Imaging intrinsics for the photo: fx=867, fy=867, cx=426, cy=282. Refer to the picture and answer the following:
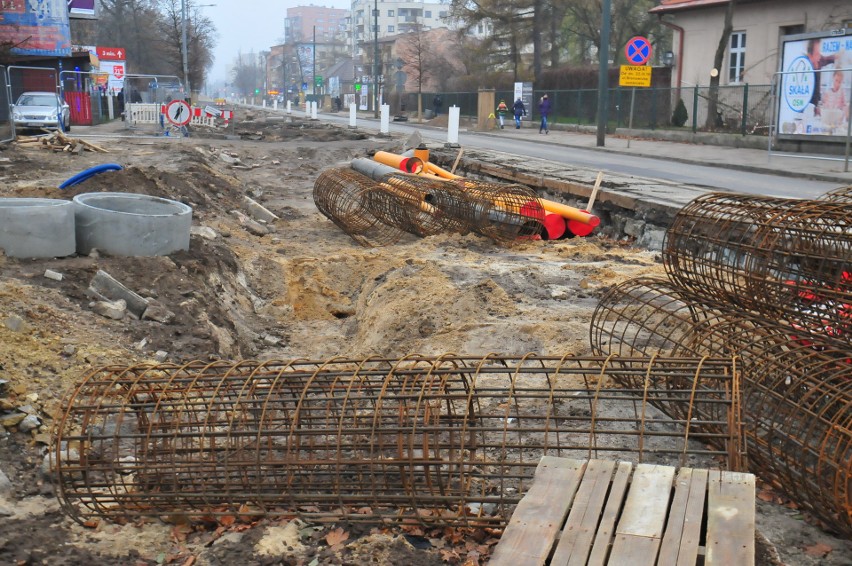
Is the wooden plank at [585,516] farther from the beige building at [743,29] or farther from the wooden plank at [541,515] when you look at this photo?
the beige building at [743,29]

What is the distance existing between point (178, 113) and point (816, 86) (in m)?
16.8

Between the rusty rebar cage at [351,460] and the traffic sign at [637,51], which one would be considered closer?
the rusty rebar cage at [351,460]

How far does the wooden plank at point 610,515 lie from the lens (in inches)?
114

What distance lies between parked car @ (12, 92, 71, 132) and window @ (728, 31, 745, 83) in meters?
23.0

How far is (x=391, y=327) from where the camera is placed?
25.7 ft

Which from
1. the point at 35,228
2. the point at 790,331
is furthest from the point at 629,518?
the point at 35,228

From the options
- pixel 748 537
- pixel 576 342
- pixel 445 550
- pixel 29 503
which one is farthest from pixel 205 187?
pixel 748 537

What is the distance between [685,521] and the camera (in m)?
3.06

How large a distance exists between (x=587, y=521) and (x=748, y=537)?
541 millimetres

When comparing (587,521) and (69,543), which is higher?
(587,521)

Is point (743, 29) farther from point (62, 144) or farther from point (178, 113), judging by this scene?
point (62, 144)

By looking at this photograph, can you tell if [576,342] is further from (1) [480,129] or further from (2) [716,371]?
(1) [480,129]

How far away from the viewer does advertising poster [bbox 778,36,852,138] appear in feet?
60.5

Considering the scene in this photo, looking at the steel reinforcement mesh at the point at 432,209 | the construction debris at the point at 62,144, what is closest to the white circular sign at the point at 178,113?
the construction debris at the point at 62,144
